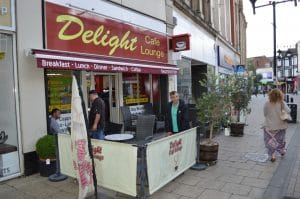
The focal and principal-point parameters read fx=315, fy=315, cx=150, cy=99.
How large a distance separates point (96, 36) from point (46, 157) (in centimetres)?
382

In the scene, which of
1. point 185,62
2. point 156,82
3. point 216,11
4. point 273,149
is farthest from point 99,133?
point 216,11

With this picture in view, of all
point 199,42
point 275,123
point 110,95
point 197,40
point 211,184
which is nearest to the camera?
point 211,184

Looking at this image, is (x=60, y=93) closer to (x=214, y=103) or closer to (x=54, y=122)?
(x=54, y=122)

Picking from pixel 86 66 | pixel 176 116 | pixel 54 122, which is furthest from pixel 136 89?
pixel 54 122

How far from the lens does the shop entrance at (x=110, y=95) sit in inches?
402

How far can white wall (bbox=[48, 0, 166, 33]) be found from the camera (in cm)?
845

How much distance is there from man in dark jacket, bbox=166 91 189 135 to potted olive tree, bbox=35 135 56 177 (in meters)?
2.55

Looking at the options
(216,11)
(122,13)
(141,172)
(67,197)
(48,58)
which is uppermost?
(216,11)

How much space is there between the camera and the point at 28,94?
6574 millimetres

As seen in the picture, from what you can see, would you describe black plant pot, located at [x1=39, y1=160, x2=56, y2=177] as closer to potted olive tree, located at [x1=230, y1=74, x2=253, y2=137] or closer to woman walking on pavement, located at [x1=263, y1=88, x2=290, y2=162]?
woman walking on pavement, located at [x1=263, y1=88, x2=290, y2=162]

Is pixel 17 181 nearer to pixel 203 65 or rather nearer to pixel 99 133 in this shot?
pixel 99 133

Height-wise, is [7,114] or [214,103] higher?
[214,103]

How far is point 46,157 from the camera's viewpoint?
252 inches

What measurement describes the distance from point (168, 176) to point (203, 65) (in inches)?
571
